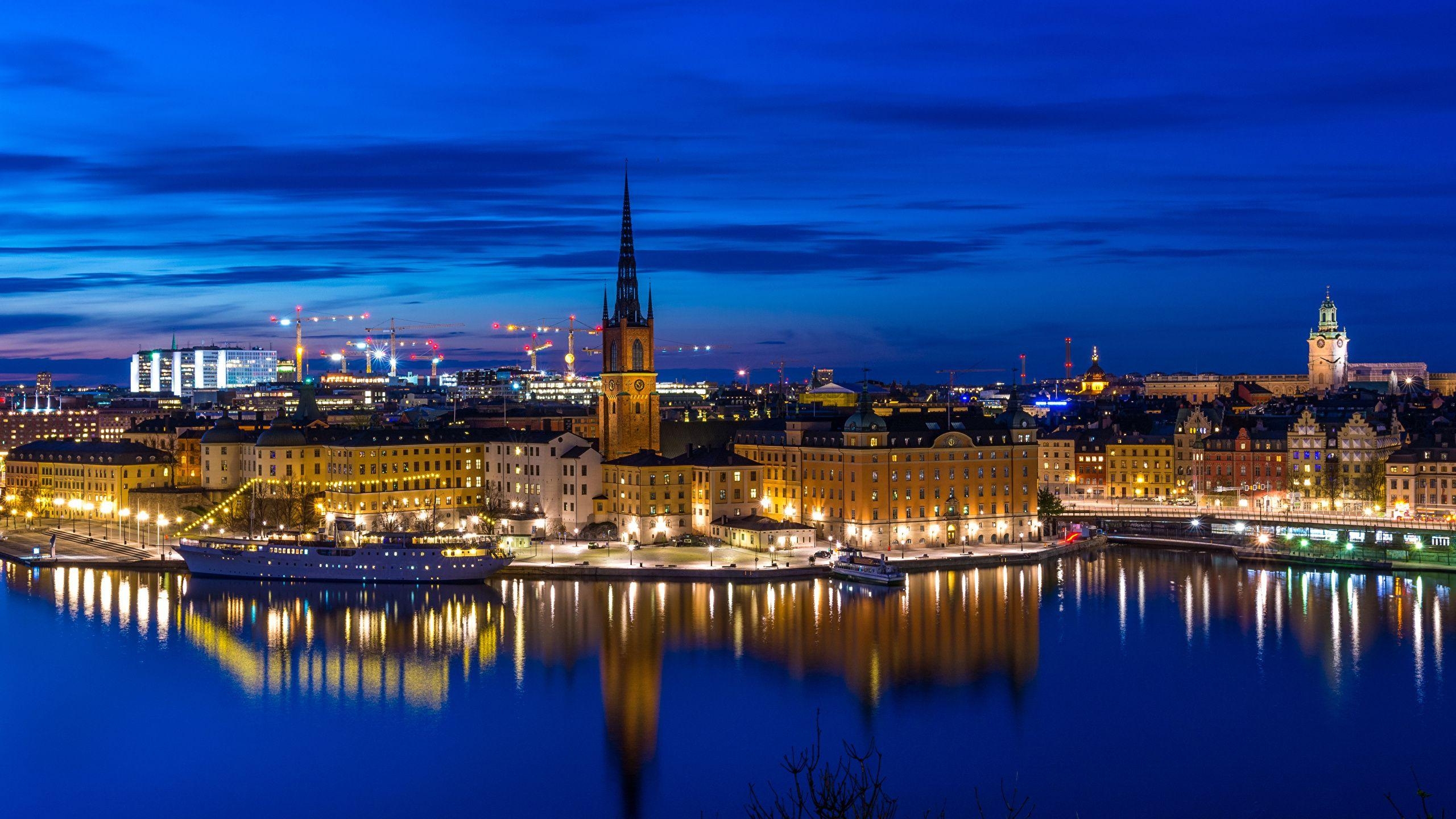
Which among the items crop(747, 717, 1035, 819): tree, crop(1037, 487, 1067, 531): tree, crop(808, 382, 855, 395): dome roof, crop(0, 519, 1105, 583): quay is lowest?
crop(747, 717, 1035, 819): tree

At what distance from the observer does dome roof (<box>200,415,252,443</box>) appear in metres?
47.2

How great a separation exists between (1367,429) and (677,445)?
791 inches

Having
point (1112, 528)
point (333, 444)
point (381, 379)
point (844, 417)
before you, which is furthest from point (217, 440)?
point (381, 379)

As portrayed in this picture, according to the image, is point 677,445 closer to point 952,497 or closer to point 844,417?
point 844,417

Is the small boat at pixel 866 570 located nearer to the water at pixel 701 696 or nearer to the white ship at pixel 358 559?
the water at pixel 701 696

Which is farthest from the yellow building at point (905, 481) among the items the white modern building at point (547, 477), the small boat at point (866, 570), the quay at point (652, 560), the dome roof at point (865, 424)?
the white modern building at point (547, 477)

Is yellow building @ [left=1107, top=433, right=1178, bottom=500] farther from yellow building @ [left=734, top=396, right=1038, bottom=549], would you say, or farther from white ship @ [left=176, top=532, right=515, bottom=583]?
white ship @ [left=176, top=532, right=515, bottom=583]

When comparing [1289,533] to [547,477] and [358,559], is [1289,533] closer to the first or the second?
[547,477]

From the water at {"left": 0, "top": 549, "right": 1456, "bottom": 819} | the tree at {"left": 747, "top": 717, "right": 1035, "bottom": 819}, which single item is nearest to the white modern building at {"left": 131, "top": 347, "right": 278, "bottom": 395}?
the water at {"left": 0, "top": 549, "right": 1456, "bottom": 819}

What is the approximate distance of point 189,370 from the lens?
447ft

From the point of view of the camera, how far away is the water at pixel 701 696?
804 inches

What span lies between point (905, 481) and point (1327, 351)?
87152 millimetres

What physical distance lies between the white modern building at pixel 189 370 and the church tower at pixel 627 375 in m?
94.4

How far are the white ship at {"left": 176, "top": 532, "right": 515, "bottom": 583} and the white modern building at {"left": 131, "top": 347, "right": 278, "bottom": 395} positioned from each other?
101 meters
